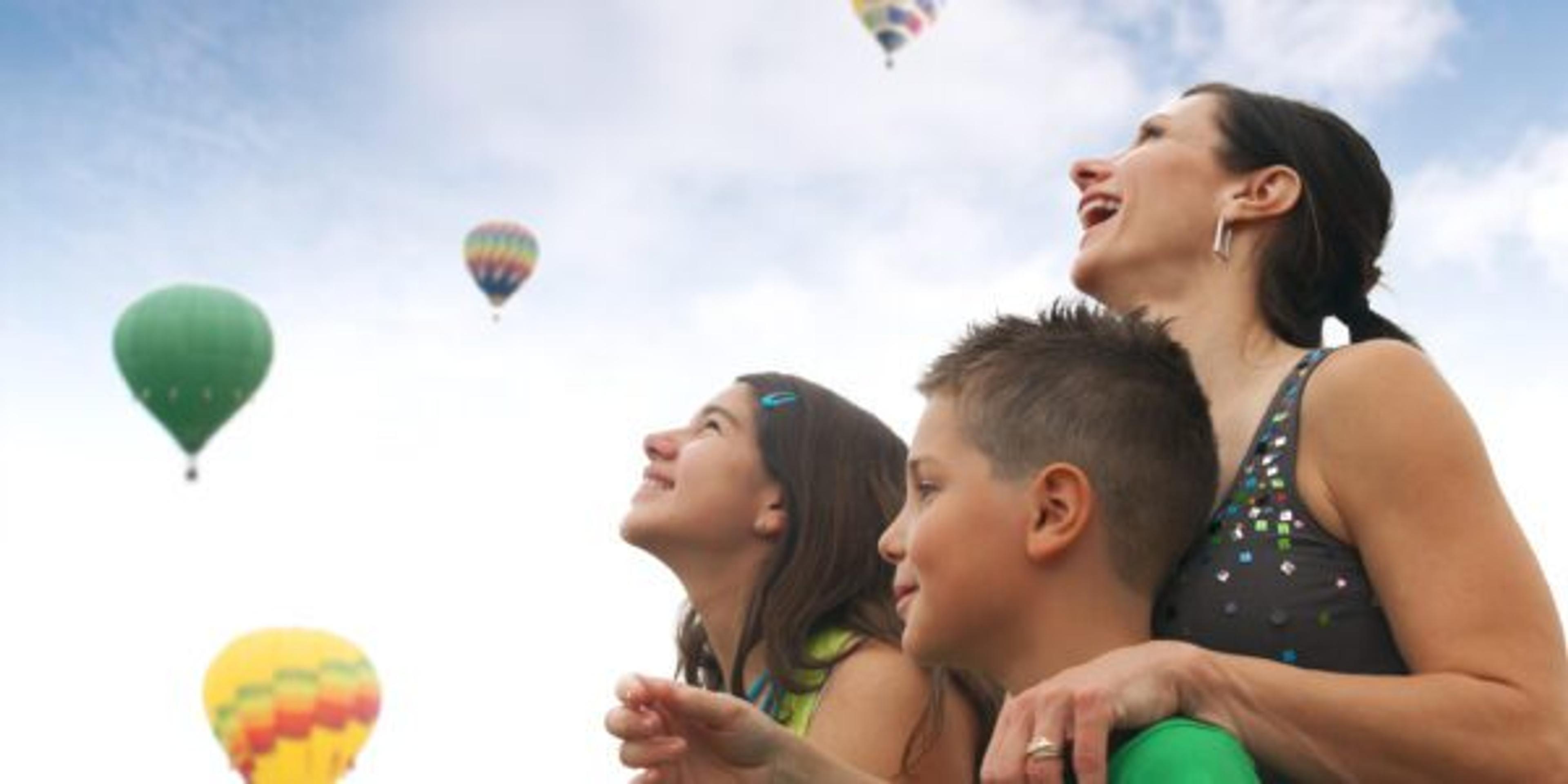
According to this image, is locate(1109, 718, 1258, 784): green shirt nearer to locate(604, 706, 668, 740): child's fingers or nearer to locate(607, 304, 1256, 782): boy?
locate(607, 304, 1256, 782): boy

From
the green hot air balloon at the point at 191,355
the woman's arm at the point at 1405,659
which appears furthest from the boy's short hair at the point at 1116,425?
the green hot air balloon at the point at 191,355

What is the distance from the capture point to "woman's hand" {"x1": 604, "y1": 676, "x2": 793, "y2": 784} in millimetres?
3303

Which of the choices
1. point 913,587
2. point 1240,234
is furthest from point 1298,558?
point 1240,234

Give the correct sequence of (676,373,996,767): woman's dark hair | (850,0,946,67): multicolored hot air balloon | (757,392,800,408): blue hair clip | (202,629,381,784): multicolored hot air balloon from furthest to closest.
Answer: (850,0,946,67): multicolored hot air balloon < (202,629,381,784): multicolored hot air balloon < (757,392,800,408): blue hair clip < (676,373,996,767): woman's dark hair

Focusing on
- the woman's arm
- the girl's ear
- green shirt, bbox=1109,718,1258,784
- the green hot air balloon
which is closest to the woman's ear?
the woman's arm

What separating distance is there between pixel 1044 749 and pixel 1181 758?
0.69 ft

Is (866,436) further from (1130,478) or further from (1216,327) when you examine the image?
(1130,478)

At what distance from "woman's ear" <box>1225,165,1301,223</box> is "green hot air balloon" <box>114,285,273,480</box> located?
23.1 metres

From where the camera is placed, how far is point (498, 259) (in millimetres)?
37156

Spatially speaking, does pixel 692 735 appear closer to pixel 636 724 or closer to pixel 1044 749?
pixel 636 724

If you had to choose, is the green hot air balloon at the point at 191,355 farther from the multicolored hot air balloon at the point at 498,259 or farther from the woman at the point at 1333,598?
the woman at the point at 1333,598

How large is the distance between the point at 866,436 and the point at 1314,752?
3552mm

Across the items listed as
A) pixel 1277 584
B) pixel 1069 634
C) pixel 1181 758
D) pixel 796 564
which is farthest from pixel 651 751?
pixel 796 564

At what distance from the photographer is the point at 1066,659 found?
10.7ft
